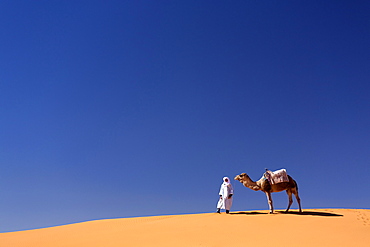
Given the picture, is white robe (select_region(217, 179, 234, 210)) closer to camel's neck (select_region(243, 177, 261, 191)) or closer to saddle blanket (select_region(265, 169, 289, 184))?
camel's neck (select_region(243, 177, 261, 191))

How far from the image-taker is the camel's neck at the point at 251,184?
18911 millimetres

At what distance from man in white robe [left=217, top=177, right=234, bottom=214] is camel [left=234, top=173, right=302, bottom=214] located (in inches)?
46.3

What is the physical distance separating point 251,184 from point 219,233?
6.06 meters

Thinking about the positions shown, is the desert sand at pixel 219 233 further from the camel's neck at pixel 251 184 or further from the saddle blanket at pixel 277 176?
the saddle blanket at pixel 277 176

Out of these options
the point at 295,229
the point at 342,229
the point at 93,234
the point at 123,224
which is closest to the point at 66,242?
the point at 93,234

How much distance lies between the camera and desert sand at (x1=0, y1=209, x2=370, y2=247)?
42.0 ft

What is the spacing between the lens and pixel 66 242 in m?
13.7

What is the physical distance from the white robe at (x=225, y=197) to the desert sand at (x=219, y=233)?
39.8 inches

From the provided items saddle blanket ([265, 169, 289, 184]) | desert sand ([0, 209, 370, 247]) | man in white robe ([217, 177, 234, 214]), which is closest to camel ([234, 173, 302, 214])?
saddle blanket ([265, 169, 289, 184])

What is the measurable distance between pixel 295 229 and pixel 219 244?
413 centimetres

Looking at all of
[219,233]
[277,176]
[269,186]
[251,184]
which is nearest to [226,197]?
[251,184]

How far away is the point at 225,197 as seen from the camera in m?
18.3

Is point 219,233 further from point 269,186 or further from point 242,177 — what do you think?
point 242,177

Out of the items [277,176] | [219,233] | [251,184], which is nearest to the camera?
[219,233]
